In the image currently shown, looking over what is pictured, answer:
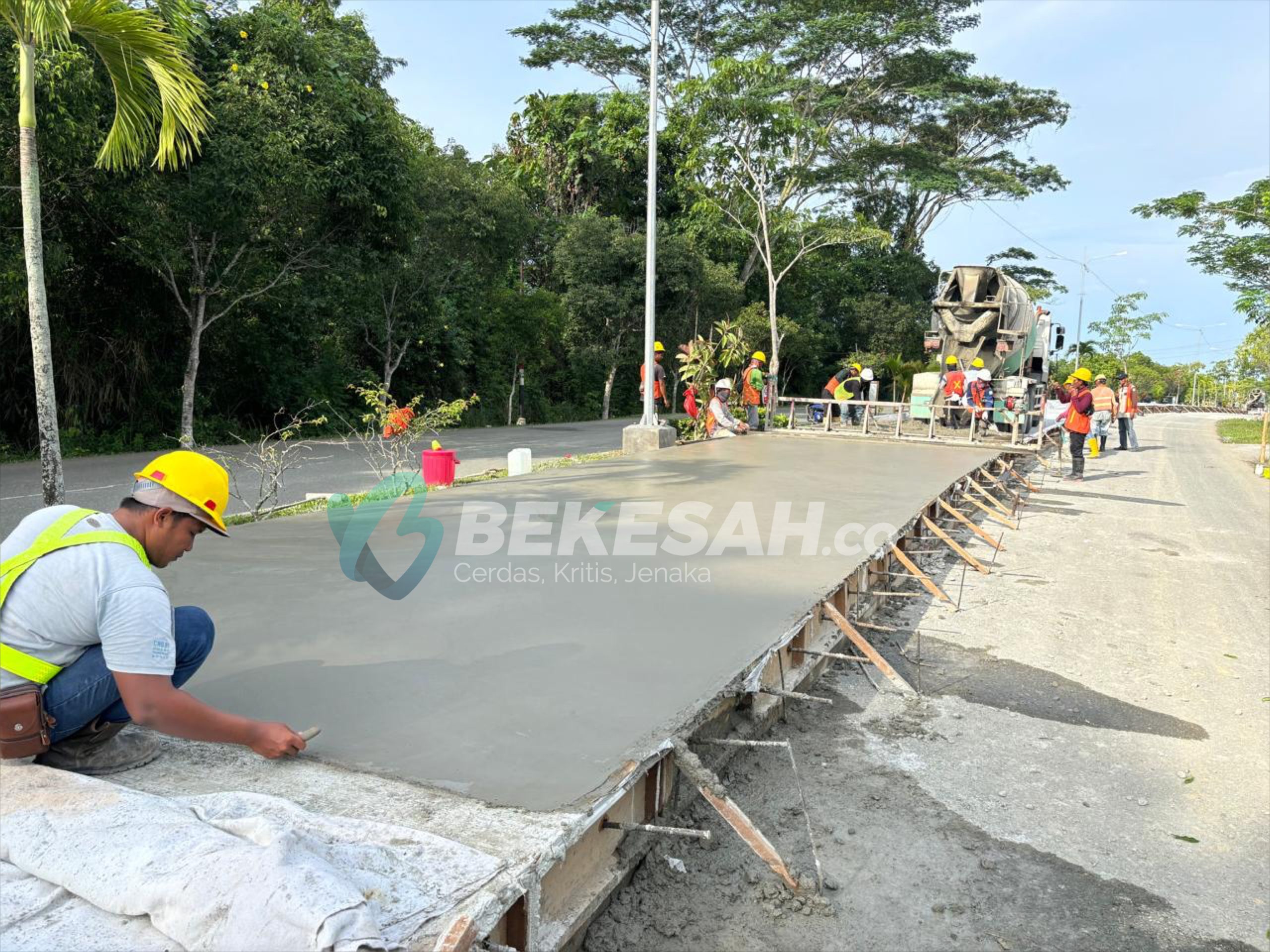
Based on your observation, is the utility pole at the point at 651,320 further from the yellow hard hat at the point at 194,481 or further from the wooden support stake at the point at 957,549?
the yellow hard hat at the point at 194,481

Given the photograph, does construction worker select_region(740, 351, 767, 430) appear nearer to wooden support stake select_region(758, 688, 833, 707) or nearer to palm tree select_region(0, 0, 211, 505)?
palm tree select_region(0, 0, 211, 505)

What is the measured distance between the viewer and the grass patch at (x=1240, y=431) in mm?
24062

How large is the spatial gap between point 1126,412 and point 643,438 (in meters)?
12.9

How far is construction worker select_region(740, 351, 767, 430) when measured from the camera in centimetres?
1431

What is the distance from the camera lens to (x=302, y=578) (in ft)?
15.9

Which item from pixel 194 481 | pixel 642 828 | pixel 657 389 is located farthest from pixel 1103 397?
pixel 194 481

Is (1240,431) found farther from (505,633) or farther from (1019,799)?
(505,633)

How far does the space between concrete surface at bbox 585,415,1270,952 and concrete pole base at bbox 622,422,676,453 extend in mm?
5155

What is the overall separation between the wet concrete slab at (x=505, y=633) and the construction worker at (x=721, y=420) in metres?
5.95

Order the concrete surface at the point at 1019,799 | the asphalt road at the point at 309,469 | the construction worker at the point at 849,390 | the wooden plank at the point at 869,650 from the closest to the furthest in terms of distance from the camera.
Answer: the concrete surface at the point at 1019,799 < the wooden plank at the point at 869,650 < the asphalt road at the point at 309,469 < the construction worker at the point at 849,390

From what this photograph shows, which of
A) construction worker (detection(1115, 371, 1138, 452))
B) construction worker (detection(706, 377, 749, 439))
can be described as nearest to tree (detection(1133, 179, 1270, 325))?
construction worker (detection(1115, 371, 1138, 452))

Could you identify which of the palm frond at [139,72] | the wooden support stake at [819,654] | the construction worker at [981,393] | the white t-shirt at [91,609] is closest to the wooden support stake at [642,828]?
the white t-shirt at [91,609]

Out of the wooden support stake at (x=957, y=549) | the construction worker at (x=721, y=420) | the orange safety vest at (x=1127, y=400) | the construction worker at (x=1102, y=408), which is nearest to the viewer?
the wooden support stake at (x=957, y=549)

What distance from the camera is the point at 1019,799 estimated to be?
361cm
